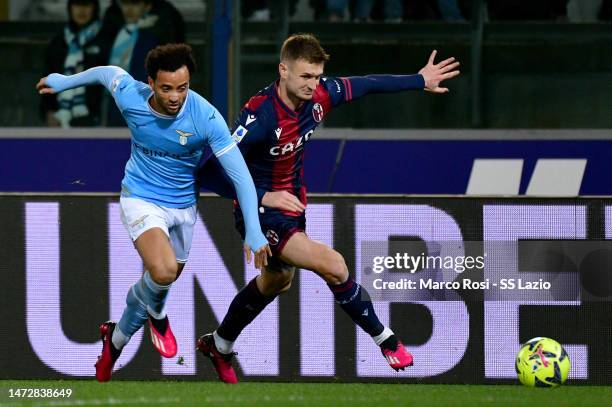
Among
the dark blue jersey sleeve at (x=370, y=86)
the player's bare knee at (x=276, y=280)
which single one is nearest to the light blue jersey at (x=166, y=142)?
the player's bare knee at (x=276, y=280)

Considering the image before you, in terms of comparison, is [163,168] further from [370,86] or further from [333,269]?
[370,86]

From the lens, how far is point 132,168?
815 cm

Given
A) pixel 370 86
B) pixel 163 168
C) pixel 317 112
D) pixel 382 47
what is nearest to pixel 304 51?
pixel 317 112

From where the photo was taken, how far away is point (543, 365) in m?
→ 8.01

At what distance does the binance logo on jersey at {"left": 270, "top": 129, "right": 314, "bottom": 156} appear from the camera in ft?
26.9

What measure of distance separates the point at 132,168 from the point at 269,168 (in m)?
0.74

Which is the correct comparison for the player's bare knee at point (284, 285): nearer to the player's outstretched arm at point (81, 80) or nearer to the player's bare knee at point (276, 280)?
the player's bare knee at point (276, 280)

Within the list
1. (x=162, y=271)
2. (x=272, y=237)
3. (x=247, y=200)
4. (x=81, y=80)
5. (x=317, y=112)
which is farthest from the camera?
(x=317, y=112)

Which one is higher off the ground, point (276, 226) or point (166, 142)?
point (166, 142)

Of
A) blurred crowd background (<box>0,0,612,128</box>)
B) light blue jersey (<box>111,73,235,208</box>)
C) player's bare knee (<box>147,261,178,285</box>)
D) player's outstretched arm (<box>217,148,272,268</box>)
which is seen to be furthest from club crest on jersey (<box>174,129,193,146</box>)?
blurred crowd background (<box>0,0,612,128</box>)

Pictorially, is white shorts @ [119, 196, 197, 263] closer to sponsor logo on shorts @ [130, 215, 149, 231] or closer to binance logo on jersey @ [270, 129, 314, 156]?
sponsor logo on shorts @ [130, 215, 149, 231]

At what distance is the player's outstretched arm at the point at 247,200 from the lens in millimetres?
7660

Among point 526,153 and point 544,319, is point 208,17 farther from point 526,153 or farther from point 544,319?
point 544,319

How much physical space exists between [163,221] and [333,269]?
93 cm
